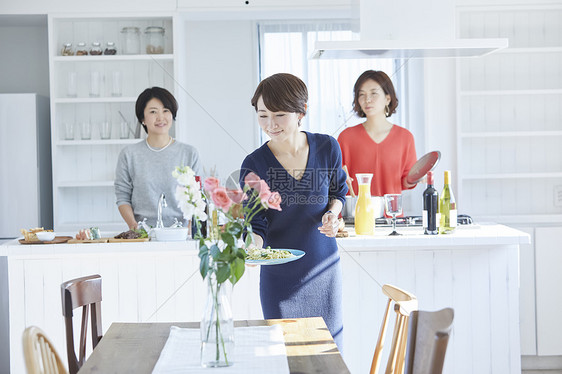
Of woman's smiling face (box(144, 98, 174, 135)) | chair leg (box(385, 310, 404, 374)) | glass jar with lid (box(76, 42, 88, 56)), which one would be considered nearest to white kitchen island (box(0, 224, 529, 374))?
woman's smiling face (box(144, 98, 174, 135))

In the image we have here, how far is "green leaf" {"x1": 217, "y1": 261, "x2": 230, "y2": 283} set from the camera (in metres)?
1.52

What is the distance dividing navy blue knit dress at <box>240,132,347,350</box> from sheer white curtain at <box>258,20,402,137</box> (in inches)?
129

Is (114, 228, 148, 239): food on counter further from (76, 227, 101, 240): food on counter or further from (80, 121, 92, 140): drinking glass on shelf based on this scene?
(80, 121, 92, 140): drinking glass on shelf

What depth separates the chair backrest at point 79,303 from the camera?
78.7 inches

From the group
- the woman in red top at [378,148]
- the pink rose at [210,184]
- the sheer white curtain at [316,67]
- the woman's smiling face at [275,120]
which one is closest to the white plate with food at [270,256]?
the woman's smiling face at [275,120]

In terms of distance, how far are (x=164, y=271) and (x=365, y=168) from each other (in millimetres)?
1569

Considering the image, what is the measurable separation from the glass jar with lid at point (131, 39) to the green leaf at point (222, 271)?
3.73m

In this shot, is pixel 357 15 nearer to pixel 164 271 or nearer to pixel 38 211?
pixel 164 271

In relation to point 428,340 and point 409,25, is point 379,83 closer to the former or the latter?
point 409,25

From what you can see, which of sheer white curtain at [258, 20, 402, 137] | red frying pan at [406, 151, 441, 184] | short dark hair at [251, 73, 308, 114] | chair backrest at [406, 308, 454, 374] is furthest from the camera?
sheer white curtain at [258, 20, 402, 137]

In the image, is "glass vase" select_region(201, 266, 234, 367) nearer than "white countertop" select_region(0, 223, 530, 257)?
Yes

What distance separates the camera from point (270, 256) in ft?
7.18

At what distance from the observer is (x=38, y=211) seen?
486 cm

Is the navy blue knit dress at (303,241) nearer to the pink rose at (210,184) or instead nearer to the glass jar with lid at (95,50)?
the pink rose at (210,184)
